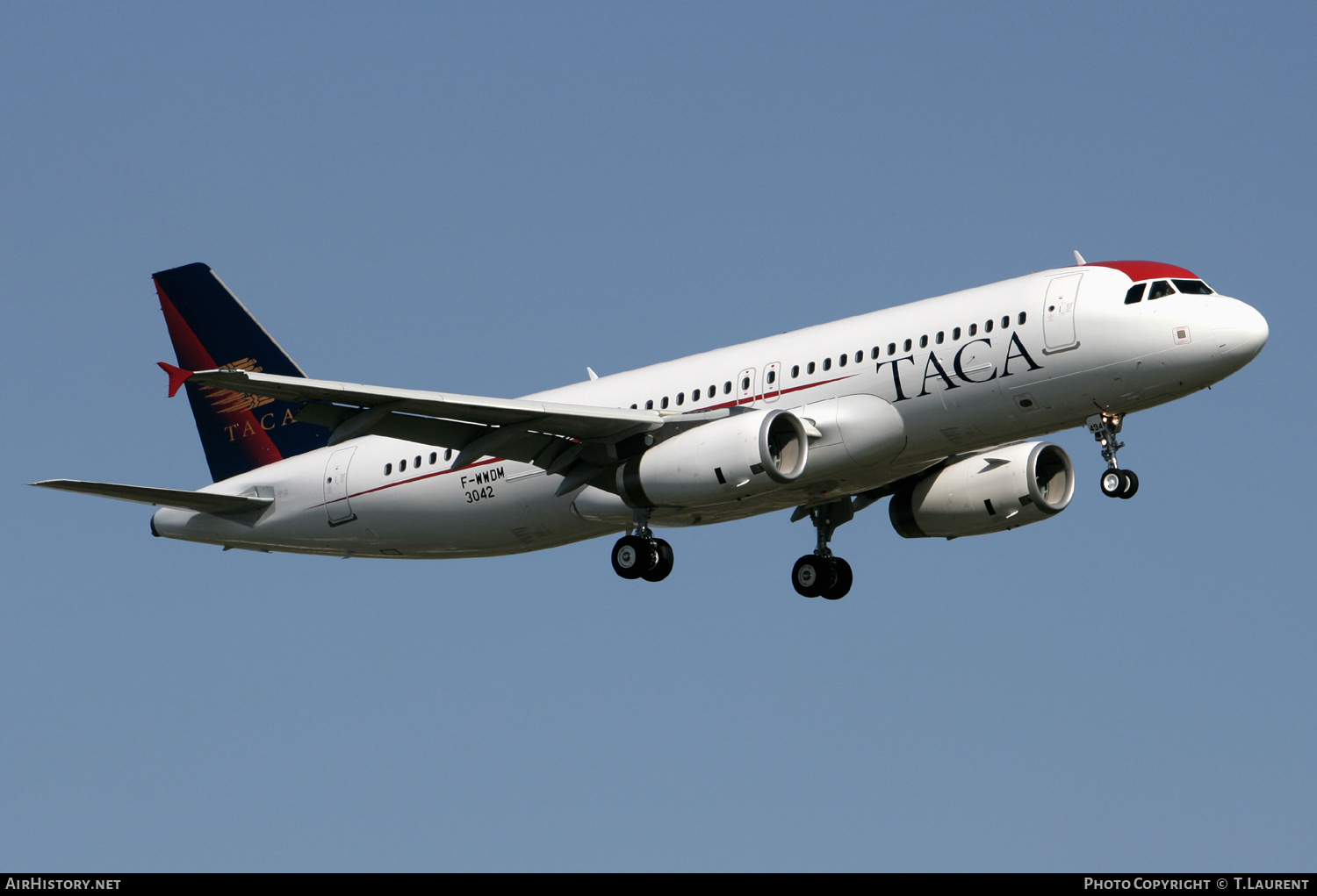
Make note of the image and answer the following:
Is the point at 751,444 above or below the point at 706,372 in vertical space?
below

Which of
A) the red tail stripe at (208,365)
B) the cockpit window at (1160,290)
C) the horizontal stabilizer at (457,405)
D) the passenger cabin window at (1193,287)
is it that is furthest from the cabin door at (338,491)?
the passenger cabin window at (1193,287)

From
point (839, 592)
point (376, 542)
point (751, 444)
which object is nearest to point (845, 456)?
point (751, 444)

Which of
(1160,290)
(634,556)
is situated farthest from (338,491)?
(1160,290)

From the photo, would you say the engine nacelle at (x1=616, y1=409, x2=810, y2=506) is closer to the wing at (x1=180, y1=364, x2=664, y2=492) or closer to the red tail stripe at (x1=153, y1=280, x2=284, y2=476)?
the wing at (x1=180, y1=364, x2=664, y2=492)

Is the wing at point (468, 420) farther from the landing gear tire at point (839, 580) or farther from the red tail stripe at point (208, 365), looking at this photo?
the red tail stripe at point (208, 365)

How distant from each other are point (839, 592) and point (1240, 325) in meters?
11.9

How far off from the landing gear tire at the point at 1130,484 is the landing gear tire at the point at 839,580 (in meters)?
8.66

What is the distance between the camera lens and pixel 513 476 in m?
37.1

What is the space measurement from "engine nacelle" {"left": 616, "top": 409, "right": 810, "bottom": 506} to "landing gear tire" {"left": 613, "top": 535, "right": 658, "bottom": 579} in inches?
73.9

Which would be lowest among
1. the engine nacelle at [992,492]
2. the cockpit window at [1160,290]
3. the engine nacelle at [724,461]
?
the engine nacelle at [724,461]

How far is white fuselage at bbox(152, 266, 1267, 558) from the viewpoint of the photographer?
103 ft

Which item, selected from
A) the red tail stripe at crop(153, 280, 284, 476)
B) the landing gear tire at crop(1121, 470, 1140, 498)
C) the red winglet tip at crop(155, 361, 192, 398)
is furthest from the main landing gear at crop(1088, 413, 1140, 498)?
the red tail stripe at crop(153, 280, 284, 476)

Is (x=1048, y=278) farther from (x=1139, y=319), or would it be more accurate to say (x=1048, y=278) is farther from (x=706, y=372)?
(x=706, y=372)

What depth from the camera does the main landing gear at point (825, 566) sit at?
3938 centimetres
